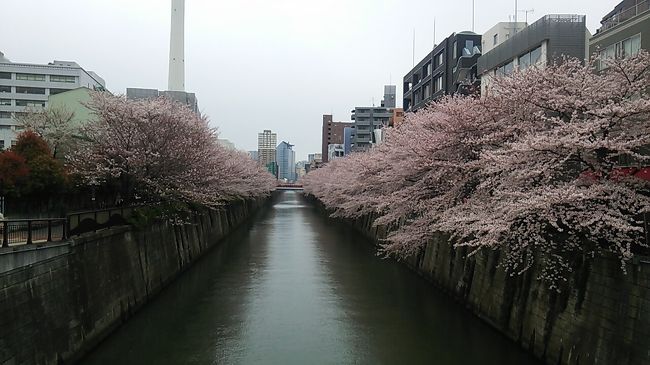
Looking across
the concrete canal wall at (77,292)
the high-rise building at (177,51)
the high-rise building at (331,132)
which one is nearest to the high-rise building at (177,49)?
the high-rise building at (177,51)

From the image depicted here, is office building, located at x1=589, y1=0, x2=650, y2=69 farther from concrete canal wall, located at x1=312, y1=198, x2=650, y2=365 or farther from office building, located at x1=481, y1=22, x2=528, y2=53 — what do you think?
office building, located at x1=481, y1=22, x2=528, y2=53

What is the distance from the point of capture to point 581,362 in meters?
10.9

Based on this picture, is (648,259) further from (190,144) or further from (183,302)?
(190,144)

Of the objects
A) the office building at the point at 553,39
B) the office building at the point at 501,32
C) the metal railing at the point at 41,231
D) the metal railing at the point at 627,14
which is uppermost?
the office building at the point at 501,32

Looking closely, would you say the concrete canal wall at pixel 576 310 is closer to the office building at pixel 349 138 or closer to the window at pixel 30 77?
the window at pixel 30 77

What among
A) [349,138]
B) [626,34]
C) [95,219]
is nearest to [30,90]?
[95,219]

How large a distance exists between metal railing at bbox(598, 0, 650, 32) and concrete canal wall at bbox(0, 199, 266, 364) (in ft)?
70.2

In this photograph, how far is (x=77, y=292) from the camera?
1295 centimetres

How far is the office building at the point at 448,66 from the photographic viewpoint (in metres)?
41.0

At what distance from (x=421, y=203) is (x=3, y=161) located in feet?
55.3

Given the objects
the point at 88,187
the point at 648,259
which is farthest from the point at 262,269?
the point at 648,259

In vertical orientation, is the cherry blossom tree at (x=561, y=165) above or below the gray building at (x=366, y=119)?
below

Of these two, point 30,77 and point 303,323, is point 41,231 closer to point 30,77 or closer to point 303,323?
point 303,323

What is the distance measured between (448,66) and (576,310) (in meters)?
39.6
